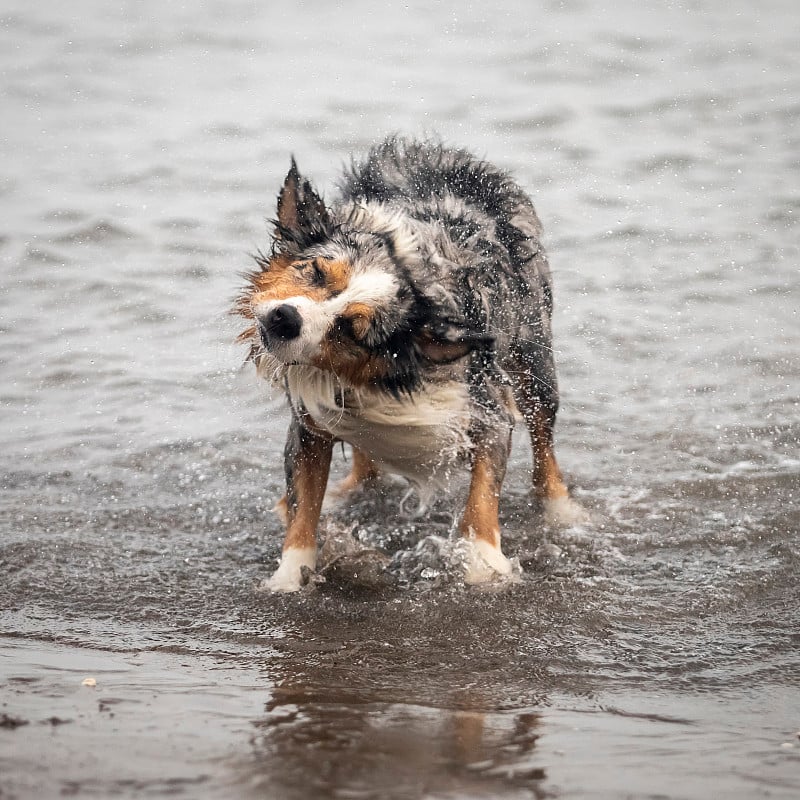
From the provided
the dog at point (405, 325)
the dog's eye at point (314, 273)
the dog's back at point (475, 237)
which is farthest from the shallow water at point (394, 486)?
the dog's eye at point (314, 273)

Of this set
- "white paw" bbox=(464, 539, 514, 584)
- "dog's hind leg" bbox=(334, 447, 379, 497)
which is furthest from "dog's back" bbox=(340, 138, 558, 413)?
"dog's hind leg" bbox=(334, 447, 379, 497)

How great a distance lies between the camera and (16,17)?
15.3 meters

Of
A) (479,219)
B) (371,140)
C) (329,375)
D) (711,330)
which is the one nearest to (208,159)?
(371,140)

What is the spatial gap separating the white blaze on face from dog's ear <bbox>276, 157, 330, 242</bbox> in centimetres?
34

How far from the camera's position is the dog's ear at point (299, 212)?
4.58m

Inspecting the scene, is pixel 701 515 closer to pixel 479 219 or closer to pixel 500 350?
pixel 500 350

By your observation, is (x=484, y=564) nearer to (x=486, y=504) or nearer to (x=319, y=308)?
(x=486, y=504)

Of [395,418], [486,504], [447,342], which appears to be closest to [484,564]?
[486,504]

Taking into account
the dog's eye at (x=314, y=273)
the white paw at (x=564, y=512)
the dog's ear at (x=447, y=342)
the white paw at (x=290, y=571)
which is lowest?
the white paw at (x=290, y=571)

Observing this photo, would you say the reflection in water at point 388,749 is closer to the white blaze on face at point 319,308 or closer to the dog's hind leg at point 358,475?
the white blaze on face at point 319,308

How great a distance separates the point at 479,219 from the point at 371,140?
684 centimetres

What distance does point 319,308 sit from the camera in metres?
4.25

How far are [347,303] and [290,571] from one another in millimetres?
1400

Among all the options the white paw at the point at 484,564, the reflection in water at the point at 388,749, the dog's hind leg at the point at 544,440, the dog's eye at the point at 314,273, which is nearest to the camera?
the reflection in water at the point at 388,749
